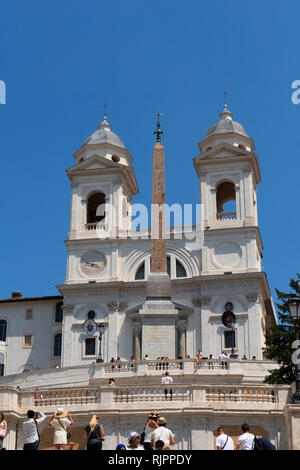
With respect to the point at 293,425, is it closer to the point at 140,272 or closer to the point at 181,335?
the point at 181,335

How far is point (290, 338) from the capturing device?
41.0 meters

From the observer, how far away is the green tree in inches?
1523

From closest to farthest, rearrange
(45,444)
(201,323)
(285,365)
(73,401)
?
1. (45,444)
2. (73,401)
3. (285,365)
4. (201,323)

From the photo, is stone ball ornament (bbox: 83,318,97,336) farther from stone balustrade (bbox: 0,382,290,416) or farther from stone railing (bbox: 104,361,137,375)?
stone balustrade (bbox: 0,382,290,416)

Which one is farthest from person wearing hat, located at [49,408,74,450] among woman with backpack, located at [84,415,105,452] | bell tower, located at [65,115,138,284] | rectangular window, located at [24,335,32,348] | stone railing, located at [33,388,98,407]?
rectangular window, located at [24,335,32,348]

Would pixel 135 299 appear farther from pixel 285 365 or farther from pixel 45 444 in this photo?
pixel 45 444

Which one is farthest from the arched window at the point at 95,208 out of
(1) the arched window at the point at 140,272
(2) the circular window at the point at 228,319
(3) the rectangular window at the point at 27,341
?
(2) the circular window at the point at 228,319

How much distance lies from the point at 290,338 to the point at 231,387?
14.6 meters

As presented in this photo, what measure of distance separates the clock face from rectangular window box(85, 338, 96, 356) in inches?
218

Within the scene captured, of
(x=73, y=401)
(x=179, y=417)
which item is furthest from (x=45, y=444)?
(x=179, y=417)

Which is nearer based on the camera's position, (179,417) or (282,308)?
(179,417)

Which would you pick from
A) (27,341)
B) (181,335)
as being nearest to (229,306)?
(181,335)

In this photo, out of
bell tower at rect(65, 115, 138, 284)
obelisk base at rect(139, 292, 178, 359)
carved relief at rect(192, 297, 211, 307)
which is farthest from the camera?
bell tower at rect(65, 115, 138, 284)

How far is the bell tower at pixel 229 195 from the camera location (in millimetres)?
67125
